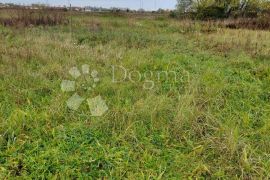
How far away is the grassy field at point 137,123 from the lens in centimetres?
201

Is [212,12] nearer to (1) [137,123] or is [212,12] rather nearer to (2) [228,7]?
(2) [228,7]

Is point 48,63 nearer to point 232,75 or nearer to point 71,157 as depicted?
point 71,157

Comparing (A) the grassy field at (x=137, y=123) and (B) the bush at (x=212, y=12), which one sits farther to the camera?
(B) the bush at (x=212, y=12)

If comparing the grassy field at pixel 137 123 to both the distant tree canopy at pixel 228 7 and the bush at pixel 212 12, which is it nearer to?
the bush at pixel 212 12

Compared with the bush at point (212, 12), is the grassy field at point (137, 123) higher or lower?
lower

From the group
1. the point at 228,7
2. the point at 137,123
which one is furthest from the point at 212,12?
the point at 137,123

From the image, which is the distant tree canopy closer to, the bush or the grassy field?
the bush

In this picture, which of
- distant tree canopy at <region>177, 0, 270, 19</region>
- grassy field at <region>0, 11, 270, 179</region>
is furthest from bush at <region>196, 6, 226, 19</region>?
grassy field at <region>0, 11, 270, 179</region>

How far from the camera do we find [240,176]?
6.38ft

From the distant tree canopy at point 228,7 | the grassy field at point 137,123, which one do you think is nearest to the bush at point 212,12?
the distant tree canopy at point 228,7

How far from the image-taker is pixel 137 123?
2.55 metres

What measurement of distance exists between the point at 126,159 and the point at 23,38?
5208 mm

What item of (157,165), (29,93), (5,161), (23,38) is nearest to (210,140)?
(157,165)

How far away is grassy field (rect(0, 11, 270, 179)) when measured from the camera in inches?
79.0
